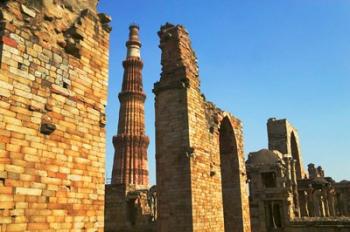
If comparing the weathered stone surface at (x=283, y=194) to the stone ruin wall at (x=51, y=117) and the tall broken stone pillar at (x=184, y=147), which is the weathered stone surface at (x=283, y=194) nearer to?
the tall broken stone pillar at (x=184, y=147)

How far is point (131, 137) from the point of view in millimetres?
29281

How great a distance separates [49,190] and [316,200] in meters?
21.8

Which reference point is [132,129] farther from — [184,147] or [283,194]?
[184,147]

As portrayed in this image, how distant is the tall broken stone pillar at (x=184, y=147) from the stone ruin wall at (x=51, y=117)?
3475 millimetres

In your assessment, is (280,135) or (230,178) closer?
(230,178)

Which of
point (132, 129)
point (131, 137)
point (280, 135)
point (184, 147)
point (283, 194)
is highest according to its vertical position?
point (132, 129)

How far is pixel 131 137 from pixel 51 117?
24.6 meters

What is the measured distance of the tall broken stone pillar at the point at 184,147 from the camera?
8594 mm

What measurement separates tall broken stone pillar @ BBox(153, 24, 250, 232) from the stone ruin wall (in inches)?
137

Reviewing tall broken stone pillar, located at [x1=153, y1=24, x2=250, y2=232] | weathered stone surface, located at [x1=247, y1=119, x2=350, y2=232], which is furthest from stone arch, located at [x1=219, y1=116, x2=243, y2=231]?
weathered stone surface, located at [x1=247, y1=119, x2=350, y2=232]

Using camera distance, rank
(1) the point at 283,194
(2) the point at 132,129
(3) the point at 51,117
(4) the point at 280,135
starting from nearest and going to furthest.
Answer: (3) the point at 51,117
(1) the point at 283,194
(4) the point at 280,135
(2) the point at 132,129

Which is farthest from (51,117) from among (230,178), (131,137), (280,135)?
(131,137)

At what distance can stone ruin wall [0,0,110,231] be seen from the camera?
13.8 ft

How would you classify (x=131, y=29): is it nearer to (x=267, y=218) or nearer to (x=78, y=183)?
(x=267, y=218)
